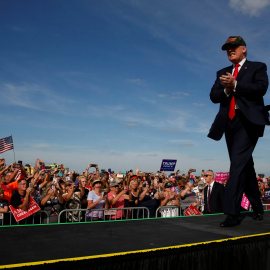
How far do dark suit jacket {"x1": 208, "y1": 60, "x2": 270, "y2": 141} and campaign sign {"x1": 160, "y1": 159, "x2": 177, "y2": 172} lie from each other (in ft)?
36.6

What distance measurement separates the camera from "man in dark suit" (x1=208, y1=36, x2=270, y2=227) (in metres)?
2.73

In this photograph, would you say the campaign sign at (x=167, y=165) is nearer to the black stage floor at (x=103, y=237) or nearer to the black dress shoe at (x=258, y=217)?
the black dress shoe at (x=258, y=217)

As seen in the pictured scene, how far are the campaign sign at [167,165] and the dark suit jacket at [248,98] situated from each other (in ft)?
36.6

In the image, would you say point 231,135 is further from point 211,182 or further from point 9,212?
point 9,212

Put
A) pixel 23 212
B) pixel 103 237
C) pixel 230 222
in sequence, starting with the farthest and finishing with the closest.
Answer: pixel 23 212 < pixel 230 222 < pixel 103 237

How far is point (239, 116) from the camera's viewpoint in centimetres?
285

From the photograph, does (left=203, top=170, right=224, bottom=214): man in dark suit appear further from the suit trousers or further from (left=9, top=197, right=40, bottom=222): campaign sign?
(left=9, top=197, right=40, bottom=222): campaign sign

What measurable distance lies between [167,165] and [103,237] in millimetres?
12220

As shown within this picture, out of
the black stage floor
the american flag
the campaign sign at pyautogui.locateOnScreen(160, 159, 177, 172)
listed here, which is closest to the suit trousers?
the black stage floor

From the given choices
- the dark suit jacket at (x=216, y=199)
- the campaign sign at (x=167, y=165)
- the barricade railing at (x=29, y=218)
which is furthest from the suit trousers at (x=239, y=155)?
the campaign sign at (x=167, y=165)

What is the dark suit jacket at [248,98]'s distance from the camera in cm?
271

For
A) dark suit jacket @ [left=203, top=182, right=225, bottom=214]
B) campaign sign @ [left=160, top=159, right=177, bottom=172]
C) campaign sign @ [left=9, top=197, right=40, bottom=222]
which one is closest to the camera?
campaign sign @ [left=9, top=197, right=40, bottom=222]

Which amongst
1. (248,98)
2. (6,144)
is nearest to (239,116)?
(248,98)

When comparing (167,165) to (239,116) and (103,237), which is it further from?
(103,237)
